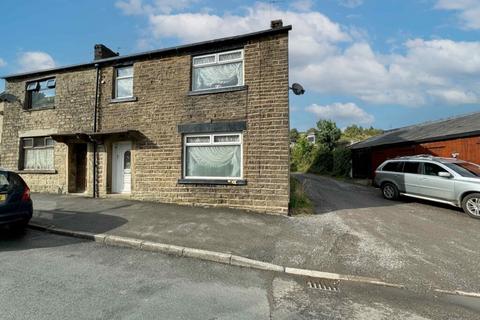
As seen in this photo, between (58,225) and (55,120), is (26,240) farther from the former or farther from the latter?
(55,120)

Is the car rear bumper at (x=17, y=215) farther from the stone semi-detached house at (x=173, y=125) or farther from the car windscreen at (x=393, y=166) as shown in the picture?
the car windscreen at (x=393, y=166)

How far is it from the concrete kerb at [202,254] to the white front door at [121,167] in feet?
14.9

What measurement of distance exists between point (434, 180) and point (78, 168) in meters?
14.4

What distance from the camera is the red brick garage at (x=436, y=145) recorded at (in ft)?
43.0

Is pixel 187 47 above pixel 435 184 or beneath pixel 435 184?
above

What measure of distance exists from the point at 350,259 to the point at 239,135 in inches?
207

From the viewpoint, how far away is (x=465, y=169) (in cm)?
986

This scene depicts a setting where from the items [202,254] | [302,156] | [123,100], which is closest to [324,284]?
[202,254]

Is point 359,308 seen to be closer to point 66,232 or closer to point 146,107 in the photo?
point 66,232

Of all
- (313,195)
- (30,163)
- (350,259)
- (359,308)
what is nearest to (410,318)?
(359,308)

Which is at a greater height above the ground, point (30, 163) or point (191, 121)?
point (191, 121)

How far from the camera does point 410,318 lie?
3.53 metres

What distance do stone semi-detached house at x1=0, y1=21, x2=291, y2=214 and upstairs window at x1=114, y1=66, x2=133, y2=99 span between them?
4cm

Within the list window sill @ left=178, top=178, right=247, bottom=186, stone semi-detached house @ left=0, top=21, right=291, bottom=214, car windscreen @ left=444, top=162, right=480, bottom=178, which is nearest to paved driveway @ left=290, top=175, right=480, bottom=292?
car windscreen @ left=444, top=162, right=480, bottom=178
